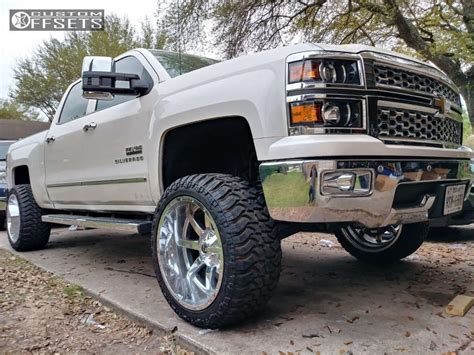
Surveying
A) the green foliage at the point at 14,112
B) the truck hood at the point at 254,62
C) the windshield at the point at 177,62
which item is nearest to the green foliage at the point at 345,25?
the windshield at the point at 177,62

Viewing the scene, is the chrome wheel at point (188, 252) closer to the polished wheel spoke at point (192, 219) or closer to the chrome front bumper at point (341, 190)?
the polished wheel spoke at point (192, 219)

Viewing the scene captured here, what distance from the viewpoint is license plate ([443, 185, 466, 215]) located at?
2.51m

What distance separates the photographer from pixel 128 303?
2943mm

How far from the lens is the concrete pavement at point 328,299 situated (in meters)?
2.20

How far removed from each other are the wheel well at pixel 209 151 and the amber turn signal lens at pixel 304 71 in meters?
0.61

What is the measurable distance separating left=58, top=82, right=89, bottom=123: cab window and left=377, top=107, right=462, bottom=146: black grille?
294 cm

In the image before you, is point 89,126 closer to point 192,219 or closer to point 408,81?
point 192,219

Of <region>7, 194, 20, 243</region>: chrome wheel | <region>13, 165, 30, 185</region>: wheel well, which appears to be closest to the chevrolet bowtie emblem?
<region>7, 194, 20, 243</region>: chrome wheel

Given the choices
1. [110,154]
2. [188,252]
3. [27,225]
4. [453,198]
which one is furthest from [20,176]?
[453,198]

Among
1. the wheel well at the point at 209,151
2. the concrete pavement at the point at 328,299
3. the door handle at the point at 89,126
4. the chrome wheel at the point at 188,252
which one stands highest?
the door handle at the point at 89,126

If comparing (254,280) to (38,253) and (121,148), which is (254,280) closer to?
(121,148)

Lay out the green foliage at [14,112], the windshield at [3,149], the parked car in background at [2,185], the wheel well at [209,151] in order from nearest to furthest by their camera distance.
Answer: the wheel well at [209,151]
the parked car in background at [2,185]
the windshield at [3,149]
the green foliage at [14,112]

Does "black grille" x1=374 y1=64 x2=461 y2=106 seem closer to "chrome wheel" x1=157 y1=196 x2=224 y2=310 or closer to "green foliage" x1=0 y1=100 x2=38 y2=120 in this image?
"chrome wheel" x1=157 y1=196 x2=224 y2=310

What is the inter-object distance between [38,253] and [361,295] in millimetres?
3717
